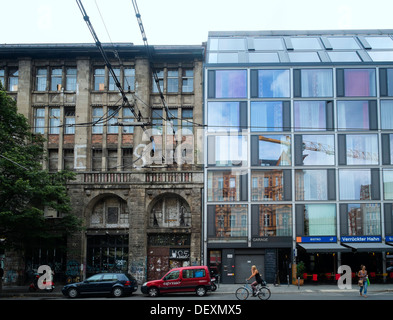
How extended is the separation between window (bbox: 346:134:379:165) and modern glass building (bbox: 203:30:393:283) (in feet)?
0.25

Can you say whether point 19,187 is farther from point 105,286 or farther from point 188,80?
point 188,80

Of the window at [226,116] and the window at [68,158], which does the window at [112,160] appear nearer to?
the window at [68,158]

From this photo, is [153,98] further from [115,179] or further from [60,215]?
[60,215]

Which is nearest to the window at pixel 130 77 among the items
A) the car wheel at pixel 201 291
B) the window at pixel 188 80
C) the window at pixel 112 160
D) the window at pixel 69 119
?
the window at pixel 188 80

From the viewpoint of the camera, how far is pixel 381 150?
110 ft

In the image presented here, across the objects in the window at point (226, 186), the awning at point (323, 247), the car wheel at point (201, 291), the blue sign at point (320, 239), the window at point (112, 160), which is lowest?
the car wheel at point (201, 291)

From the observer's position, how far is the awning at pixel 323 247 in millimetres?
30766

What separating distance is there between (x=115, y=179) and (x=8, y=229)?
31.2 ft

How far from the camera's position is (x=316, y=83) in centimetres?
3475

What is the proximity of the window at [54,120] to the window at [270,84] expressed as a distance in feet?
51.0

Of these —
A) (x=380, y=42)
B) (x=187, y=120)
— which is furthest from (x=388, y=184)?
(x=187, y=120)

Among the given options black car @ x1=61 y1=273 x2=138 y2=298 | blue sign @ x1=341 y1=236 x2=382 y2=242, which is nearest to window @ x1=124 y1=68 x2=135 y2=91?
black car @ x1=61 y1=273 x2=138 y2=298
